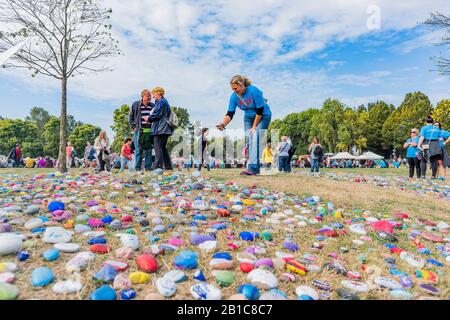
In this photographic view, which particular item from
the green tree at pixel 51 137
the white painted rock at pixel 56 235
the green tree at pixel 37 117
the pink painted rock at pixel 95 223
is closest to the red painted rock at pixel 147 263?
the white painted rock at pixel 56 235

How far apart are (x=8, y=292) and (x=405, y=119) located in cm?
6700

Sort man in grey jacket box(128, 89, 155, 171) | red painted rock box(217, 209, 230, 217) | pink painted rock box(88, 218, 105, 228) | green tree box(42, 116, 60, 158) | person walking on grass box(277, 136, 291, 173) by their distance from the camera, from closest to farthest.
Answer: pink painted rock box(88, 218, 105, 228) < red painted rock box(217, 209, 230, 217) < man in grey jacket box(128, 89, 155, 171) < person walking on grass box(277, 136, 291, 173) < green tree box(42, 116, 60, 158)

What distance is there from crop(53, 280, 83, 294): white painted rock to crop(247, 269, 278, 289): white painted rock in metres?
1.12

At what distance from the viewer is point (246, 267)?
2412 millimetres

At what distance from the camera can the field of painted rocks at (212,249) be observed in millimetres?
2111

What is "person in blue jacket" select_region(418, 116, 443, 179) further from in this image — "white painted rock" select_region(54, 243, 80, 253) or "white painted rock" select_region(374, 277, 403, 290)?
"white painted rock" select_region(54, 243, 80, 253)

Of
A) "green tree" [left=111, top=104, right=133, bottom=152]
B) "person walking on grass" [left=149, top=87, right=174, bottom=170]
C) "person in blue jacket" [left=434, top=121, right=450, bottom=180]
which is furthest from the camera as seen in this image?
"green tree" [left=111, top=104, right=133, bottom=152]

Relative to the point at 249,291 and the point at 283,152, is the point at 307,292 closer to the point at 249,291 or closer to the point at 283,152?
the point at 249,291

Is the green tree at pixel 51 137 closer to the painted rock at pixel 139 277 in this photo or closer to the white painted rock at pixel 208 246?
the white painted rock at pixel 208 246

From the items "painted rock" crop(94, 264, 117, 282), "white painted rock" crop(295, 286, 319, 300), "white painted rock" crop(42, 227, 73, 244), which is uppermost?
"white painted rock" crop(42, 227, 73, 244)

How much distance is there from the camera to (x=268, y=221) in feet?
12.5

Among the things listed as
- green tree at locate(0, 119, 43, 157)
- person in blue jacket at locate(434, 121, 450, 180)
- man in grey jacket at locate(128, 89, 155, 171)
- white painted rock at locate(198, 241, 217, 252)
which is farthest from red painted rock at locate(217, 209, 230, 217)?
green tree at locate(0, 119, 43, 157)

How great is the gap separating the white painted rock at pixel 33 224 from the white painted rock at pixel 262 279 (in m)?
2.18

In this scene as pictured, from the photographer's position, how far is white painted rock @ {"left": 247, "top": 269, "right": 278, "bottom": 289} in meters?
2.17
